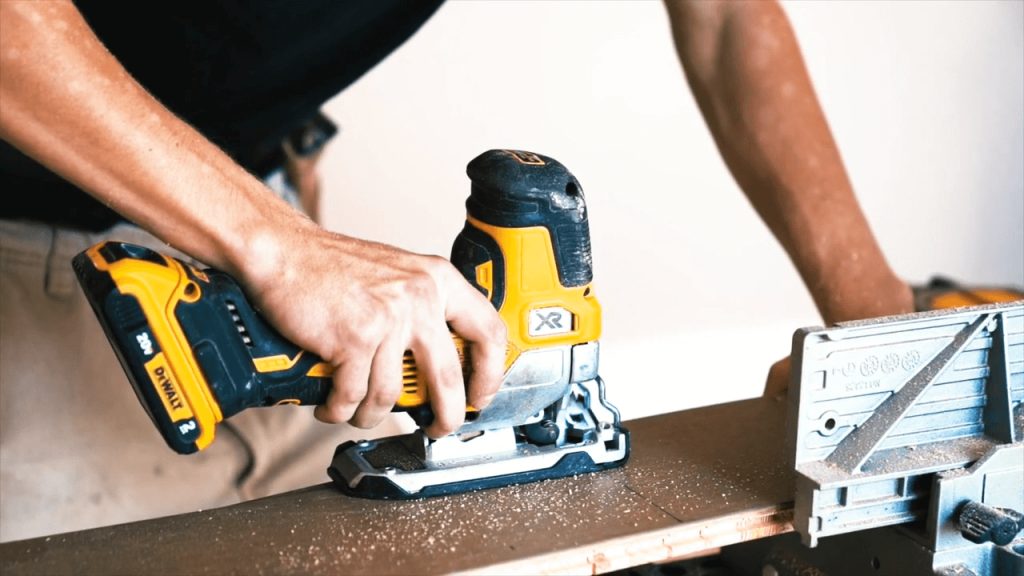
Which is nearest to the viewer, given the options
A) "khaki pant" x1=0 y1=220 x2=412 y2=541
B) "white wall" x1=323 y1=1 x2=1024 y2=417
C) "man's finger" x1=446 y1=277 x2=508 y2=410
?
"man's finger" x1=446 y1=277 x2=508 y2=410

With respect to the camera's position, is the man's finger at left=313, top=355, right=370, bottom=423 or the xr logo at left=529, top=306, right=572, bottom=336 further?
the xr logo at left=529, top=306, right=572, bottom=336

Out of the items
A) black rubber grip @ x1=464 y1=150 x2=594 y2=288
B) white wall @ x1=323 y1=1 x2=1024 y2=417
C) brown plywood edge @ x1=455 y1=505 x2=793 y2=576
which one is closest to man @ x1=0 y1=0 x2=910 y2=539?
black rubber grip @ x1=464 y1=150 x2=594 y2=288

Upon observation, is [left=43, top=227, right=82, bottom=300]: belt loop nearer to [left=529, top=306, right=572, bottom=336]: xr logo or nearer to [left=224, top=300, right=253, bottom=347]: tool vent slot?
[left=224, top=300, right=253, bottom=347]: tool vent slot

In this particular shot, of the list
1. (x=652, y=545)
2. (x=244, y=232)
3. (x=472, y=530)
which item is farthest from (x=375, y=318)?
(x=652, y=545)

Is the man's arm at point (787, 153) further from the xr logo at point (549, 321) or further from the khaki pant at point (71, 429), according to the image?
the khaki pant at point (71, 429)

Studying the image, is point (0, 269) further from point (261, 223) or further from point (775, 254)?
point (775, 254)

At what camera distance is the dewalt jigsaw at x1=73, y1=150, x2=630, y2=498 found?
4.16ft

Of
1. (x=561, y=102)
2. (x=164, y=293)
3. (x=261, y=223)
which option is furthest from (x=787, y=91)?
(x=561, y=102)

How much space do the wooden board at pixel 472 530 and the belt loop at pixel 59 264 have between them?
805 millimetres

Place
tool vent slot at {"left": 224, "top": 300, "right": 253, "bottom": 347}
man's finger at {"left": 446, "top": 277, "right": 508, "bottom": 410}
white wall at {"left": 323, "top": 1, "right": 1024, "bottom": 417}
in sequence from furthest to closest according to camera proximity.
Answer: white wall at {"left": 323, "top": 1, "right": 1024, "bottom": 417}
man's finger at {"left": 446, "top": 277, "right": 508, "bottom": 410}
tool vent slot at {"left": 224, "top": 300, "right": 253, "bottom": 347}

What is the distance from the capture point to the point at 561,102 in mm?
3459

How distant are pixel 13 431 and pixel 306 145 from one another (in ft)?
3.01

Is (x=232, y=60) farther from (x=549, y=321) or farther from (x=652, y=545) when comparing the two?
(x=652, y=545)

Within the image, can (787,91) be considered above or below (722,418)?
above
